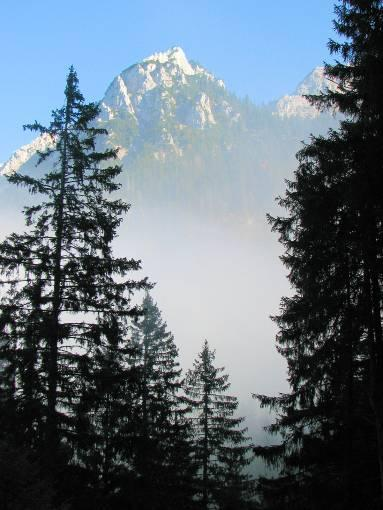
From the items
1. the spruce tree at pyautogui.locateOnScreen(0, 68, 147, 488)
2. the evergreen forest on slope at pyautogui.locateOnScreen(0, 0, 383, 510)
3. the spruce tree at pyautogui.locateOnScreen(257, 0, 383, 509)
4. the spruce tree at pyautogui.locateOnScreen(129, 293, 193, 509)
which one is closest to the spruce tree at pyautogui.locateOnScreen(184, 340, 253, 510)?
the spruce tree at pyautogui.locateOnScreen(129, 293, 193, 509)

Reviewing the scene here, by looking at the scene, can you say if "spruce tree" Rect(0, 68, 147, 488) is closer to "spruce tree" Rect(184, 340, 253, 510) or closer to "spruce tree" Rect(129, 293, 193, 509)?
"spruce tree" Rect(129, 293, 193, 509)

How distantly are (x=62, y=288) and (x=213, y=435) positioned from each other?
16.0 m

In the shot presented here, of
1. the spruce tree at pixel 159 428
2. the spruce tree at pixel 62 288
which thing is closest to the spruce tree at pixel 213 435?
the spruce tree at pixel 159 428

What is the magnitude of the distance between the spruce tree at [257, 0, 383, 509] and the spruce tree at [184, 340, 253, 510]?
41.2 feet

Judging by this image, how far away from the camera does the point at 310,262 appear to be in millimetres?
11062

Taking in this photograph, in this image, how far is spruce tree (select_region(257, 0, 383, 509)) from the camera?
1023 centimetres

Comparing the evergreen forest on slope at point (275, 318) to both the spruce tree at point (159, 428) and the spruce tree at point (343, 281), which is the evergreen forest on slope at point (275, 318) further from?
the spruce tree at point (159, 428)

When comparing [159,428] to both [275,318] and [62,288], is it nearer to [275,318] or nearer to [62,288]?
[275,318]

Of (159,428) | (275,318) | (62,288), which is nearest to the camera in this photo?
(62,288)

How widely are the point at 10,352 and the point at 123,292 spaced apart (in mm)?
3521

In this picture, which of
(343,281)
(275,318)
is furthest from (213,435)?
(343,281)

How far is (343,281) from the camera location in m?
11.0

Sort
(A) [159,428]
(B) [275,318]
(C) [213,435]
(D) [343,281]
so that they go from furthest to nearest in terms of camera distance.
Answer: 1. (C) [213,435]
2. (A) [159,428]
3. (B) [275,318]
4. (D) [343,281]

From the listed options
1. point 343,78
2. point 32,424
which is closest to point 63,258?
point 32,424
